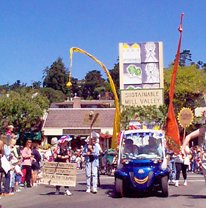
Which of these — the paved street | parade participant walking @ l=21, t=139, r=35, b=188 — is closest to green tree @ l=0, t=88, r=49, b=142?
parade participant walking @ l=21, t=139, r=35, b=188

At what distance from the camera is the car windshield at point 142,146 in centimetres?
1621

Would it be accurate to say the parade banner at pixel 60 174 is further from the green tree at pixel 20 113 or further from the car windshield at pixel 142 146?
the green tree at pixel 20 113

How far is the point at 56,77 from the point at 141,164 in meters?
97.2

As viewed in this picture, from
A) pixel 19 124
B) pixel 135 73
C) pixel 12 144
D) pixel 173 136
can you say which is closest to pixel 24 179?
pixel 12 144

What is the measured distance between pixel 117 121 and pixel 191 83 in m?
31.5

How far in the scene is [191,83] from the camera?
56625 millimetres

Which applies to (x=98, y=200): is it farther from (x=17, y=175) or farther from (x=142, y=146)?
(x=17, y=175)

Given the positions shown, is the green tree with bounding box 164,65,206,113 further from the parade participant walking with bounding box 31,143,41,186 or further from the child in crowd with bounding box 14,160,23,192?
the child in crowd with bounding box 14,160,23,192

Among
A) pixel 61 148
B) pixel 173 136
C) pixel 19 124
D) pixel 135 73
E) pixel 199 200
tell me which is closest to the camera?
pixel 199 200

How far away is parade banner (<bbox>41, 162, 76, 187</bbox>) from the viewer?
16656mm

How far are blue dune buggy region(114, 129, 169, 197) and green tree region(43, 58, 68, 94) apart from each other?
94.0m

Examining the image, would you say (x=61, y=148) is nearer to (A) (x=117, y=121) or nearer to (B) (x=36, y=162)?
(B) (x=36, y=162)

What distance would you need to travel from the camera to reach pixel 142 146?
54.0 ft

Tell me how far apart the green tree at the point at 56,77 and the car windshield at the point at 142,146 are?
308 feet
